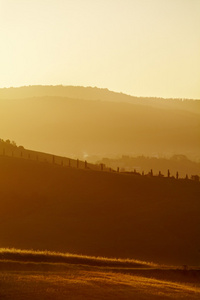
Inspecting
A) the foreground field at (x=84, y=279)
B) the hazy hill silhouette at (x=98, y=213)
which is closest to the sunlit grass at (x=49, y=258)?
the foreground field at (x=84, y=279)

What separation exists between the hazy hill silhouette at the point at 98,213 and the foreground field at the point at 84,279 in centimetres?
1897

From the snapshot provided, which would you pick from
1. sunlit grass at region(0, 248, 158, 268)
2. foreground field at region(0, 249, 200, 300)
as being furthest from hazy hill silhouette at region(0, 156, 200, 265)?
foreground field at region(0, 249, 200, 300)

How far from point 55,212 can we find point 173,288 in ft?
157

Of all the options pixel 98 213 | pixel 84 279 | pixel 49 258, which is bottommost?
pixel 84 279

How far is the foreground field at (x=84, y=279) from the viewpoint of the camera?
22953mm

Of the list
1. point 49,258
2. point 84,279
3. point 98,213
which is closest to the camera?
point 84,279

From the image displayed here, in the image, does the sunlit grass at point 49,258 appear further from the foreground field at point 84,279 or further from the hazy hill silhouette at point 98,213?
the hazy hill silhouette at point 98,213

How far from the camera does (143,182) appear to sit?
287 feet

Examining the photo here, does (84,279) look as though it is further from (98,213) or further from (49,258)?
(98,213)

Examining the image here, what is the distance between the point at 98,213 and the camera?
73.6 metres

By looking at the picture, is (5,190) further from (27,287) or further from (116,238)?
(27,287)

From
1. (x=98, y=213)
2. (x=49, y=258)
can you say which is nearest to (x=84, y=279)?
(x=49, y=258)

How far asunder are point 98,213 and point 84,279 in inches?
1868

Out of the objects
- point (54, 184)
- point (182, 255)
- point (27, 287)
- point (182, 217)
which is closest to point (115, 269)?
point (27, 287)
